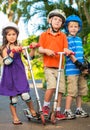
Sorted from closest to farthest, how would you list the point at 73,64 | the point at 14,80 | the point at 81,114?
the point at 14,80 < the point at 73,64 < the point at 81,114

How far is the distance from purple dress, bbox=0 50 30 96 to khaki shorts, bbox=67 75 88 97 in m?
0.93

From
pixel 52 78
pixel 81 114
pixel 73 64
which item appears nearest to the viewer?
pixel 52 78

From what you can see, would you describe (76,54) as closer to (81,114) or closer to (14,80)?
(81,114)

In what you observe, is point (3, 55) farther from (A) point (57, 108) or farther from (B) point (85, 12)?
(B) point (85, 12)

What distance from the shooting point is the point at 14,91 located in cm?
698

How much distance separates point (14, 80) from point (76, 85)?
1.23 metres

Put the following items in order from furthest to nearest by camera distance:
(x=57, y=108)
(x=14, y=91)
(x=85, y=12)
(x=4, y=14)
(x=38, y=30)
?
1. (x=4, y=14)
2. (x=38, y=30)
3. (x=85, y=12)
4. (x=57, y=108)
5. (x=14, y=91)

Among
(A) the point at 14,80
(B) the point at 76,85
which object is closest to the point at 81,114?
(B) the point at 76,85

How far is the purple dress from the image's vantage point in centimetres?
697

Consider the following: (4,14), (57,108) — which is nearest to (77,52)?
(57,108)

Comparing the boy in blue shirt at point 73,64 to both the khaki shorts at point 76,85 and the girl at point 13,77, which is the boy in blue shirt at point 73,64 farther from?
the girl at point 13,77

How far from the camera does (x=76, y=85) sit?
25.0 ft

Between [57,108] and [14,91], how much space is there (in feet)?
3.02

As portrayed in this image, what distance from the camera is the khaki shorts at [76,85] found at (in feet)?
24.8
